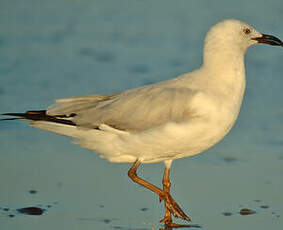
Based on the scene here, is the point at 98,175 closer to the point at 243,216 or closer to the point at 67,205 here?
the point at 67,205

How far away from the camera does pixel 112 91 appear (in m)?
10.1

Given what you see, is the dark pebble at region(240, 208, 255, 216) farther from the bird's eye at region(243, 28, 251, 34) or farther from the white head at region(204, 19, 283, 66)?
the bird's eye at region(243, 28, 251, 34)

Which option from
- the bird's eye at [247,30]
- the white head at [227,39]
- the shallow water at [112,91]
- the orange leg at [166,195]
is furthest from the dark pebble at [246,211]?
the bird's eye at [247,30]

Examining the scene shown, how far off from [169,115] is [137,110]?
310 millimetres

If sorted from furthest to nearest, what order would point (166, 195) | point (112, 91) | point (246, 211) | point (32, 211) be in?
point (112, 91), point (166, 195), point (246, 211), point (32, 211)

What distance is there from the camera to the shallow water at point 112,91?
6.65 m

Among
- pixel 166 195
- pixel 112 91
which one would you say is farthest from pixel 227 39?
pixel 112 91

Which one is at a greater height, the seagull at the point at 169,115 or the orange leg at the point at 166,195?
the seagull at the point at 169,115

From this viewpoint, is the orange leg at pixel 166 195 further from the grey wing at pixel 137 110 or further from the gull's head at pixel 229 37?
the gull's head at pixel 229 37

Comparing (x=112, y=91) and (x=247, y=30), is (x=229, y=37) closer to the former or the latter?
(x=247, y=30)

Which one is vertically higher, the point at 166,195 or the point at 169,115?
the point at 169,115

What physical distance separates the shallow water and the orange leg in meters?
0.12

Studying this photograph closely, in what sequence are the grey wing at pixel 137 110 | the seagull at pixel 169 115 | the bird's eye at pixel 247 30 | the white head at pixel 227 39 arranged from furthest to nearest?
the bird's eye at pixel 247 30 < the white head at pixel 227 39 < the grey wing at pixel 137 110 < the seagull at pixel 169 115

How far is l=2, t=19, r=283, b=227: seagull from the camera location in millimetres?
6461
